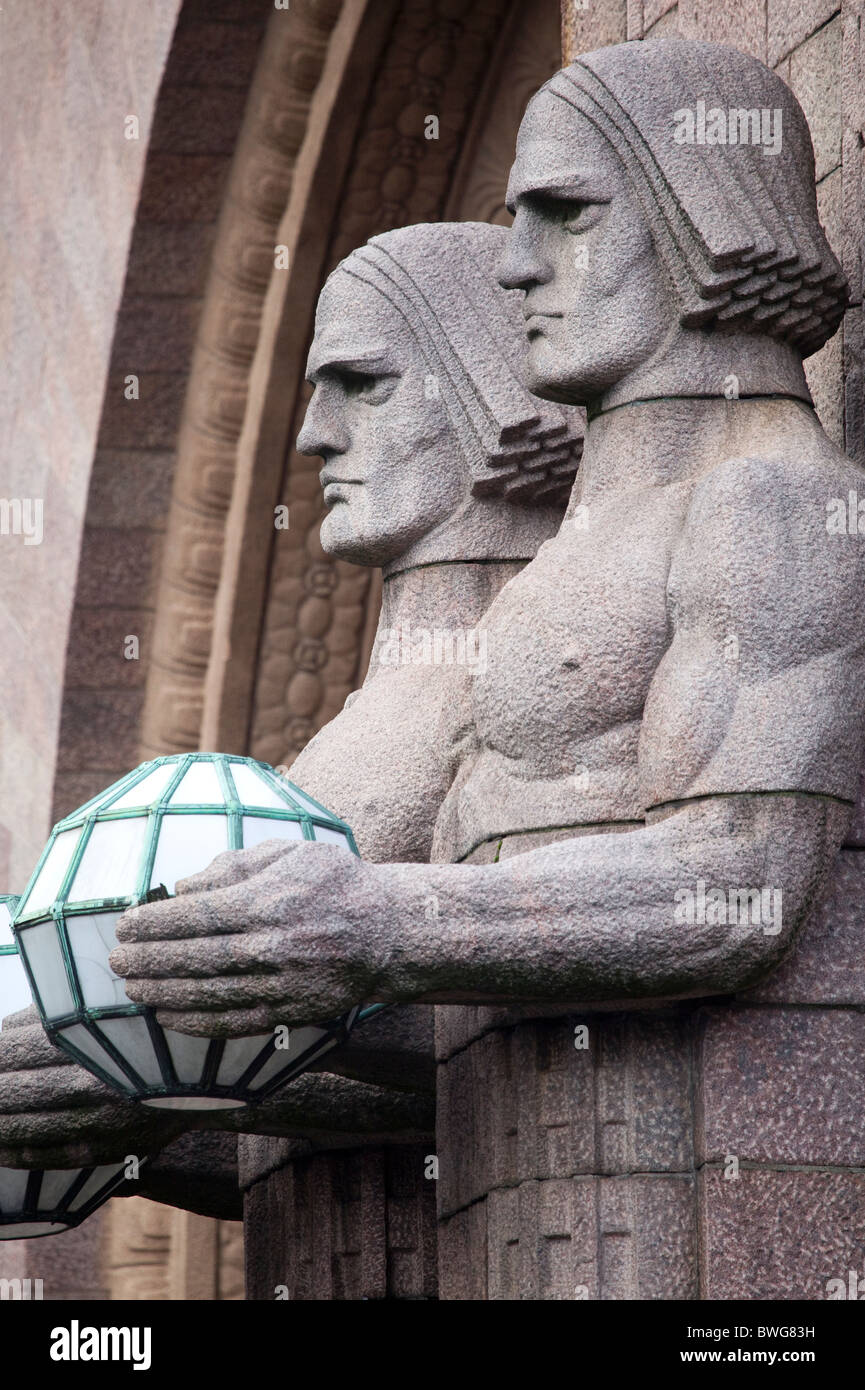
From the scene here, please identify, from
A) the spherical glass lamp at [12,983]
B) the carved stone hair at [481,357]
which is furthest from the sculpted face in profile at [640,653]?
the spherical glass lamp at [12,983]

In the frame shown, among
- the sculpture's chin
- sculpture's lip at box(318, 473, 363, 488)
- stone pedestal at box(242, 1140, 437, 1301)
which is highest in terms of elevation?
sculpture's lip at box(318, 473, 363, 488)

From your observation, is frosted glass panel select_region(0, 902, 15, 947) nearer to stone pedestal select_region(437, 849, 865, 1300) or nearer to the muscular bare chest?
the muscular bare chest

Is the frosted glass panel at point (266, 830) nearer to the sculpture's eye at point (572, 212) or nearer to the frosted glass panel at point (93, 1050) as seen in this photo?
the frosted glass panel at point (93, 1050)

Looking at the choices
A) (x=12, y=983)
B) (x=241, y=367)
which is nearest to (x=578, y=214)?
(x=12, y=983)

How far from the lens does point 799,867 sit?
4191 mm

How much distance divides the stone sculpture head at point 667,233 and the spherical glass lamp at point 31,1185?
1444 mm

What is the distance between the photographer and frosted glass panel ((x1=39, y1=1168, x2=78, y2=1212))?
511 centimetres

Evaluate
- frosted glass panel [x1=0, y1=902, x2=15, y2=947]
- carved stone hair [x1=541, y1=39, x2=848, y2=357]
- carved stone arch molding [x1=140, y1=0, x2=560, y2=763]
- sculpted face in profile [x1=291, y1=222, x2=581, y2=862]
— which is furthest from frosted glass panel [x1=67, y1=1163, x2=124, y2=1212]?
carved stone arch molding [x1=140, y1=0, x2=560, y2=763]

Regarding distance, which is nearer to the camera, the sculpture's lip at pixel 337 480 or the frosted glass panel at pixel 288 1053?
the frosted glass panel at pixel 288 1053

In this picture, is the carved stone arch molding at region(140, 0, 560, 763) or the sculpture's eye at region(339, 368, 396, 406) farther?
the carved stone arch molding at region(140, 0, 560, 763)

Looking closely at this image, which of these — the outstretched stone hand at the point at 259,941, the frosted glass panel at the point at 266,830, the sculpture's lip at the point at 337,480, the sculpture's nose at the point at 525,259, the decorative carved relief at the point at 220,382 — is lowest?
the outstretched stone hand at the point at 259,941

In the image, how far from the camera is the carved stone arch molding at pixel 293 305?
8.72m

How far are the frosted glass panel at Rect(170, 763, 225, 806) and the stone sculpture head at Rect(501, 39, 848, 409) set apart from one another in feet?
3.05

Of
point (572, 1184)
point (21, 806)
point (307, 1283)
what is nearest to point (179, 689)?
point (21, 806)
